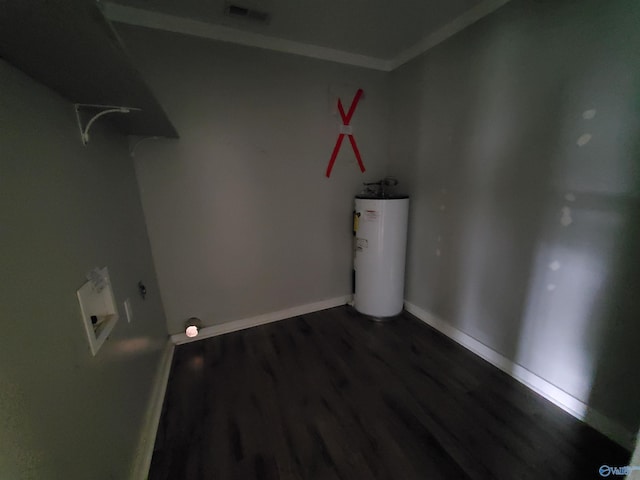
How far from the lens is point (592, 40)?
3.85ft

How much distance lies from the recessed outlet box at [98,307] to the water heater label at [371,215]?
1.78 meters

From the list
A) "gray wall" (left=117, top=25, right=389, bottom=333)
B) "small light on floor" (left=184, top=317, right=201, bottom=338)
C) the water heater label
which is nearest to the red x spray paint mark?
"gray wall" (left=117, top=25, right=389, bottom=333)

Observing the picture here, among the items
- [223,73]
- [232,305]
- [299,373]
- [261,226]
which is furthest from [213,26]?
[299,373]

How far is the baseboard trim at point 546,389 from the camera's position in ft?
4.02

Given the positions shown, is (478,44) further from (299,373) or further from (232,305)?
(232,305)

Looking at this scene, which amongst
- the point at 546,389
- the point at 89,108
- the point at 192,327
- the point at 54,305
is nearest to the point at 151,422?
the point at 192,327

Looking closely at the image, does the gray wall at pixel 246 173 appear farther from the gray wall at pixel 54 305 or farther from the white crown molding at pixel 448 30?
the gray wall at pixel 54 305

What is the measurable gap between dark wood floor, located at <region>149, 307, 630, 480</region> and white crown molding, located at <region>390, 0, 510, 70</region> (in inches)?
91.2

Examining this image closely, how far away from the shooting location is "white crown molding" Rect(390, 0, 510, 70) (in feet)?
5.12

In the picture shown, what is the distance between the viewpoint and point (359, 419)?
138 centimetres

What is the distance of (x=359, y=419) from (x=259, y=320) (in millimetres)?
1244

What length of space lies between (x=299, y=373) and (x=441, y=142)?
2.04 metres

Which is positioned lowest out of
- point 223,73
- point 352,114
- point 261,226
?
point 261,226

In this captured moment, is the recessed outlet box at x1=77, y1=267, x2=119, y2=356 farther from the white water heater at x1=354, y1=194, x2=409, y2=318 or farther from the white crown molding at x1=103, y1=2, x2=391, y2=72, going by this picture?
the white water heater at x1=354, y1=194, x2=409, y2=318
